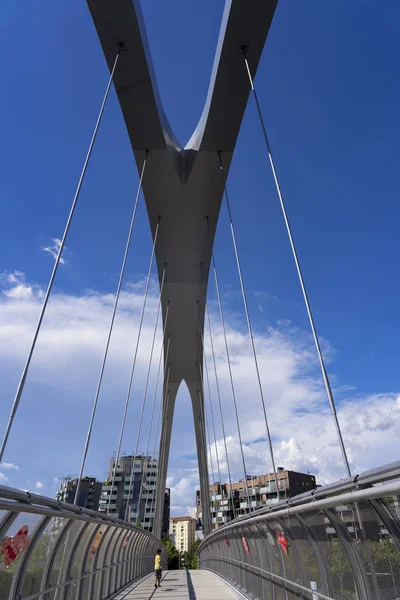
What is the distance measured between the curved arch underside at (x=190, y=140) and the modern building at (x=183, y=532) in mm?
141722

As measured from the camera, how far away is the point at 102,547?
788 cm

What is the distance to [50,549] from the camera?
4.94 meters

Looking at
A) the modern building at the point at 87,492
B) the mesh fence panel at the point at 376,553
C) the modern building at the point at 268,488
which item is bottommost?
the mesh fence panel at the point at 376,553

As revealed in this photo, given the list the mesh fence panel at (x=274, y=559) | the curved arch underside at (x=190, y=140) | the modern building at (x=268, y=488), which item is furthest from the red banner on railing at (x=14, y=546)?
the modern building at (x=268, y=488)

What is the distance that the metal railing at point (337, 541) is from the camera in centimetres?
278

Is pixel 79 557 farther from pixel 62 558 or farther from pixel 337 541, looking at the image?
pixel 337 541

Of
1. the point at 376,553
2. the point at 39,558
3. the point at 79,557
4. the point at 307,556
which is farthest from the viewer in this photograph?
the point at 79,557

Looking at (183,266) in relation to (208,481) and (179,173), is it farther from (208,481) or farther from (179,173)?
(208,481)

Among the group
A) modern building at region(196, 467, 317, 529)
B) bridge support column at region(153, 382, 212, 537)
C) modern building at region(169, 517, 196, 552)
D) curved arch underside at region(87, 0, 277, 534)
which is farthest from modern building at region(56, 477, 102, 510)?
curved arch underside at region(87, 0, 277, 534)

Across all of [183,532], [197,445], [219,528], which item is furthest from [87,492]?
[219,528]

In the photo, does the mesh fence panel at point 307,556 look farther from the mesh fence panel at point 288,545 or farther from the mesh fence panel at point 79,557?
the mesh fence panel at point 79,557

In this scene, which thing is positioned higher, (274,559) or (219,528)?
(219,528)

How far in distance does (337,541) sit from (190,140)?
13966 millimetres

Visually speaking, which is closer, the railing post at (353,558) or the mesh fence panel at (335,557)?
the railing post at (353,558)
